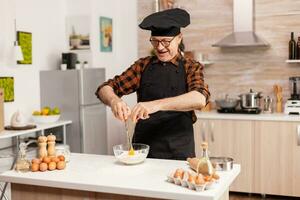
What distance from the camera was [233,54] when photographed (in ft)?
16.8

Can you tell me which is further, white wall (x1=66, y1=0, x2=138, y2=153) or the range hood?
white wall (x1=66, y1=0, x2=138, y2=153)

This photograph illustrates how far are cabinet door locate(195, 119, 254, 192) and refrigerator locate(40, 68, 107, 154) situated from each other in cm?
121

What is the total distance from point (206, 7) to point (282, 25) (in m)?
0.95

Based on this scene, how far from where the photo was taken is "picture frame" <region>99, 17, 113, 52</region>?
531 cm

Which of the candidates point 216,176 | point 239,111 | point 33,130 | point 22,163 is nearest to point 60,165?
point 22,163

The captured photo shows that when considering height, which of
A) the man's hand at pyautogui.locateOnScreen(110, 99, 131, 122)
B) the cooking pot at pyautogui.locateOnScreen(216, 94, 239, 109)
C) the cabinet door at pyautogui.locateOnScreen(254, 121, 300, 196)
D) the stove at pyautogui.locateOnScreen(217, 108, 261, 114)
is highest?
the man's hand at pyautogui.locateOnScreen(110, 99, 131, 122)

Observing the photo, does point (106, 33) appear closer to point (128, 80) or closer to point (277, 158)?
point (277, 158)

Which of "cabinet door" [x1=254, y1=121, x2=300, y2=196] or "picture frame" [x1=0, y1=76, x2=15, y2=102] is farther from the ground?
"picture frame" [x1=0, y1=76, x2=15, y2=102]

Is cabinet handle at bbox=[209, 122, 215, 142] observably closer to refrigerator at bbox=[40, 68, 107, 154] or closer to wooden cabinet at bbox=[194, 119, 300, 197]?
wooden cabinet at bbox=[194, 119, 300, 197]

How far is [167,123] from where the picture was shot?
2623 millimetres

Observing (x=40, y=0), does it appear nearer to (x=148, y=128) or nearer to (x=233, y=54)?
(x=233, y=54)

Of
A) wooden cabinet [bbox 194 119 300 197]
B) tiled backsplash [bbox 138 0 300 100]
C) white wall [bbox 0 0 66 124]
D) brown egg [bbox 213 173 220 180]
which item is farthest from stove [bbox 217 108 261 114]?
brown egg [bbox 213 173 220 180]

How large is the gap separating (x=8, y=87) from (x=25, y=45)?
53 cm

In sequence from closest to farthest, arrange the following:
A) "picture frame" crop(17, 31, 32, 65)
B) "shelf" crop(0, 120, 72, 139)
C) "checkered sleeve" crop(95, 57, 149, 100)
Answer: "checkered sleeve" crop(95, 57, 149, 100) → "shelf" crop(0, 120, 72, 139) → "picture frame" crop(17, 31, 32, 65)
